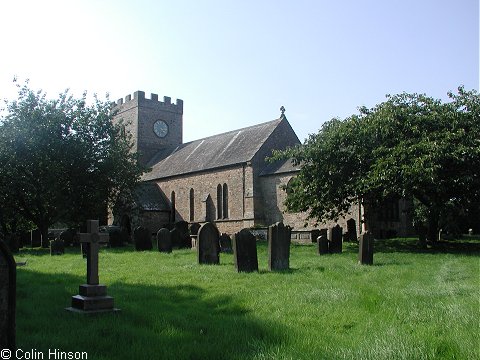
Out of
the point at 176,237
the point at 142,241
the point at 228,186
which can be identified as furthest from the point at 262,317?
the point at 228,186

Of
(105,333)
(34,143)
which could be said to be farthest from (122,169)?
(105,333)

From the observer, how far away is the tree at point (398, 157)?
16109 millimetres

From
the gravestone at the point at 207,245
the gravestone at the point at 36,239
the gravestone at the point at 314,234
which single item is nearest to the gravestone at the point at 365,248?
the gravestone at the point at 207,245

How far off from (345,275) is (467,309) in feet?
13.2

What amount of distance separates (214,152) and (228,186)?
4230 mm

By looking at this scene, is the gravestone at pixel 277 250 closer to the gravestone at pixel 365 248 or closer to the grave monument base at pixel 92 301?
the gravestone at pixel 365 248

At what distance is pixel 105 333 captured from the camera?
5223mm

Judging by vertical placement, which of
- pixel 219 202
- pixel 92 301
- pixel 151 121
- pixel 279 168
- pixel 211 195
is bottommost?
pixel 92 301

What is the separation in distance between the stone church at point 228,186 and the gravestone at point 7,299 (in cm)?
2011

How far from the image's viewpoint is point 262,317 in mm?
5926

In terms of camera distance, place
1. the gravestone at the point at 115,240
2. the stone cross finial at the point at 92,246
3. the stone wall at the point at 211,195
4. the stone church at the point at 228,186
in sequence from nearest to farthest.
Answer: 1. the stone cross finial at the point at 92,246
2. the gravestone at the point at 115,240
3. the stone church at the point at 228,186
4. the stone wall at the point at 211,195

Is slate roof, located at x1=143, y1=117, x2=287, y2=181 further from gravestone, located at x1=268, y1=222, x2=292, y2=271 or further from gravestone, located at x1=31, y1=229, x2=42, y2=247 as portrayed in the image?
gravestone, located at x1=268, y1=222, x2=292, y2=271

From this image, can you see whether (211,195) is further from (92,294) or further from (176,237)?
(92,294)

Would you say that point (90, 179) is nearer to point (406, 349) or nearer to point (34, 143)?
point (34, 143)
